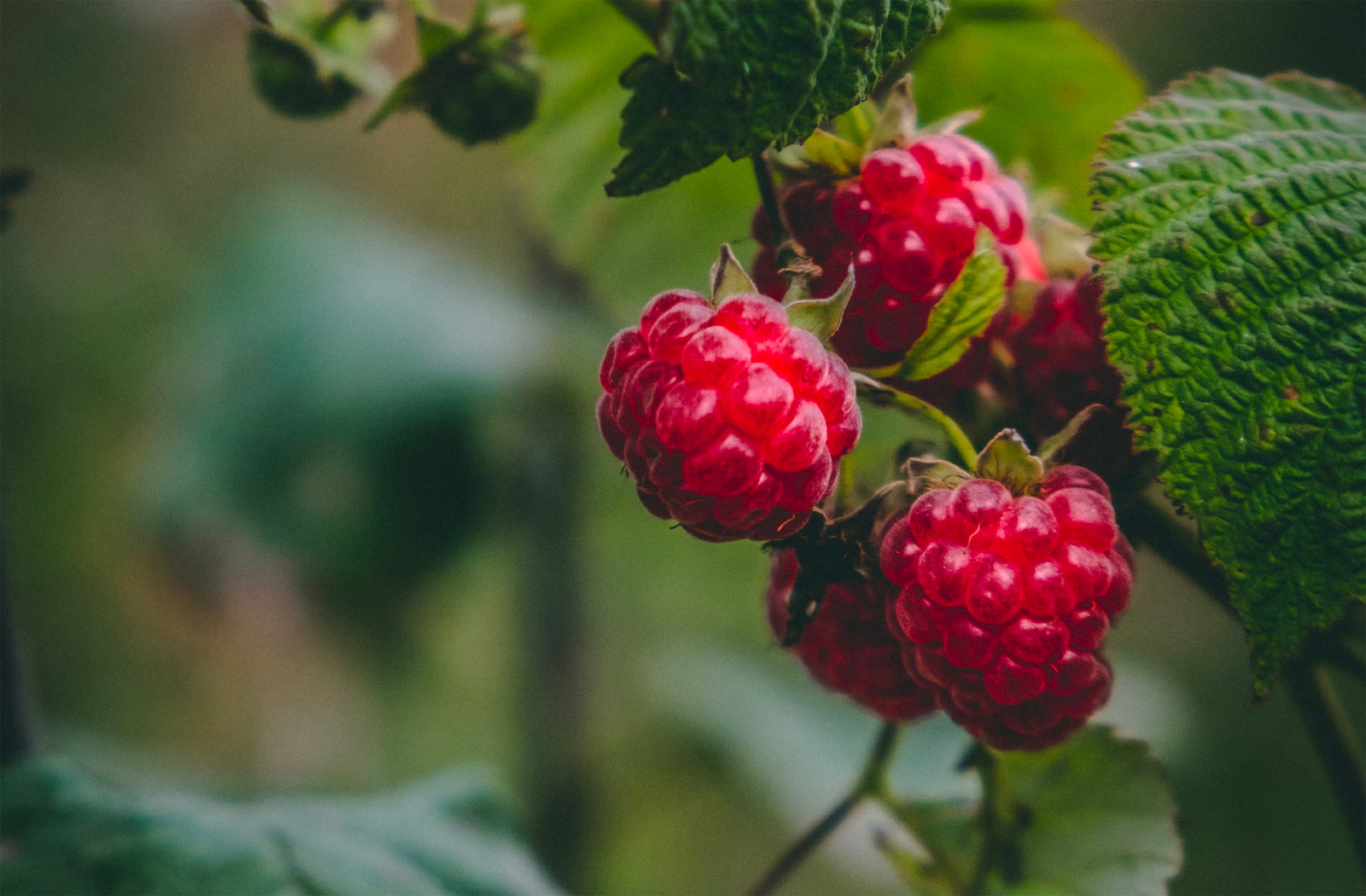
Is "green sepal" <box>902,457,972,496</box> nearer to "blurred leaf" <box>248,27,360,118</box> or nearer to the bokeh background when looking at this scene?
the bokeh background

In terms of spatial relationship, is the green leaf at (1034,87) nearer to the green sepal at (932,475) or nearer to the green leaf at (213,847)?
the green sepal at (932,475)

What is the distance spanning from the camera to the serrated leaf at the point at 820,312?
1.04ft

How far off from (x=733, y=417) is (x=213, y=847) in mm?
399

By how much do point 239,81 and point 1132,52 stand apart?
211cm

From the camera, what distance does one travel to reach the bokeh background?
119cm

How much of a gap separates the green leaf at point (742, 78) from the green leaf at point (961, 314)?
0.07 metres

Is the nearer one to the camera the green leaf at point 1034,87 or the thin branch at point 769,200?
the thin branch at point 769,200

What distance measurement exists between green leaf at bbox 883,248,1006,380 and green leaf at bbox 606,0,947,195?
0.23 feet

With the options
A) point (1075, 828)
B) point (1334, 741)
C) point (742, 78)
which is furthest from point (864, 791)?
point (742, 78)

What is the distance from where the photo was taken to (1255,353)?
1.08ft

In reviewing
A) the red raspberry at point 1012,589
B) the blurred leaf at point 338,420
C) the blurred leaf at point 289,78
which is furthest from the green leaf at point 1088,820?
the blurred leaf at point 338,420

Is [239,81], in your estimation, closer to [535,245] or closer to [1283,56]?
[535,245]

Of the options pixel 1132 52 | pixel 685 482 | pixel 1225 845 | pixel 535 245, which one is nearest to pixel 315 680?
pixel 535 245

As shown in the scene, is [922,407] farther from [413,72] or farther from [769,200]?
[413,72]
